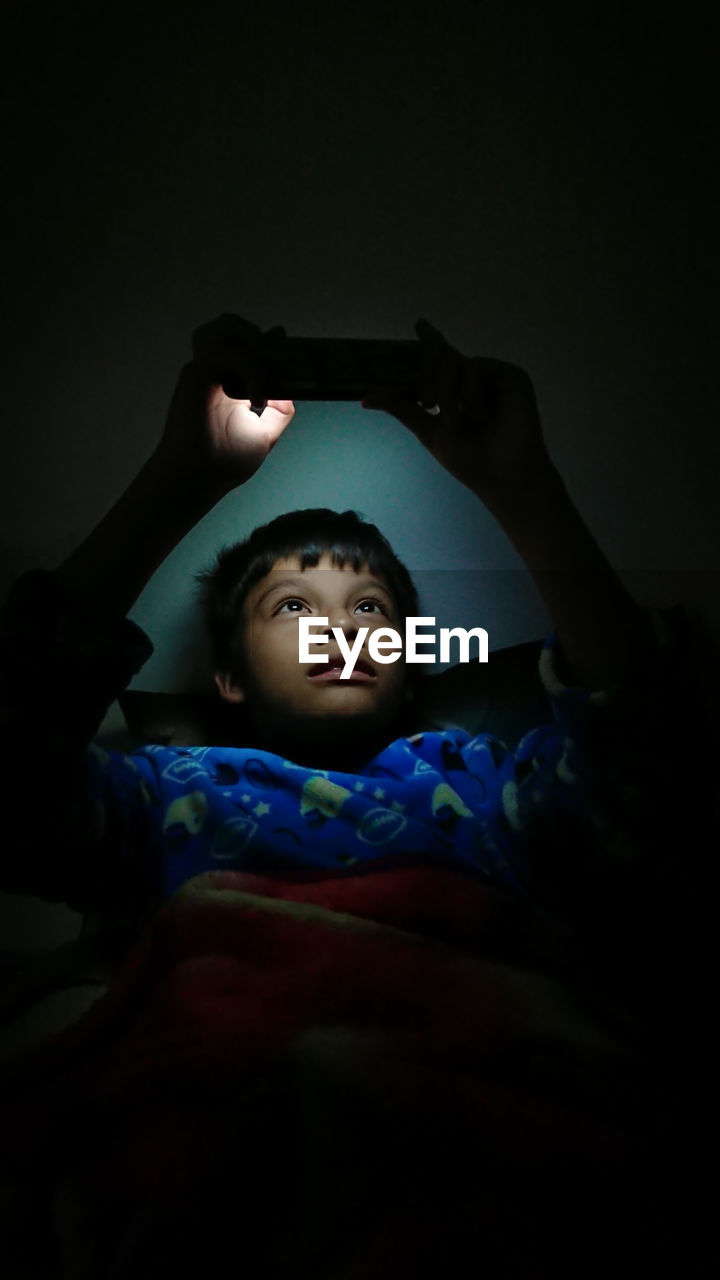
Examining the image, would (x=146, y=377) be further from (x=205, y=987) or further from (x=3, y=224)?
(x=205, y=987)

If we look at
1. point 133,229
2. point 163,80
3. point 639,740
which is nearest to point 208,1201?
point 639,740

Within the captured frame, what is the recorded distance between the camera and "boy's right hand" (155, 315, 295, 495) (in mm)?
654

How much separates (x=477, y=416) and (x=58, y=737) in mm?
399

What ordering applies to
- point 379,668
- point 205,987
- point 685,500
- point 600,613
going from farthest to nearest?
1. point 685,500
2. point 379,668
3. point 600,613
4. point 205,987

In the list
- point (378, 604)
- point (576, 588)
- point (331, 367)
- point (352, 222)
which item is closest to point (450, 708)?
point (378, 604)

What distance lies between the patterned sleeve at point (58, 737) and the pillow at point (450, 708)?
0.72 ft

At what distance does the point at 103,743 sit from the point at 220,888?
35cm

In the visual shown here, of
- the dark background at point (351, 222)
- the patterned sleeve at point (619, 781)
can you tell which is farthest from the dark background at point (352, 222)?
the patterned sleeve at point (619, 781)

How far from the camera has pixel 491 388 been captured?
66 centimetres

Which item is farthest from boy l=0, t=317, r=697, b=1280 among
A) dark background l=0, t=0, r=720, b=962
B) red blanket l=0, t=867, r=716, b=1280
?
dark background l=0, t=0, r=720, b=962

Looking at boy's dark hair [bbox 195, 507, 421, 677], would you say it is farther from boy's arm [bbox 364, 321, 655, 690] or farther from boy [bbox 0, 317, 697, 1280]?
boy's arm [bbox 364, 321, 655, 690]

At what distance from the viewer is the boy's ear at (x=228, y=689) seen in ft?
2.92

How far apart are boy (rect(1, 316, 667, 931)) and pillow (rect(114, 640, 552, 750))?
0.26 ft

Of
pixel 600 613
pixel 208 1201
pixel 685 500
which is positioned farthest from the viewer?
pixel 685 500
